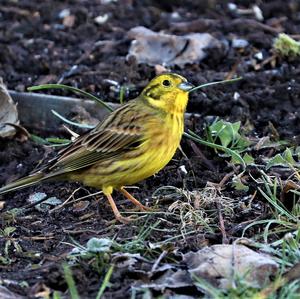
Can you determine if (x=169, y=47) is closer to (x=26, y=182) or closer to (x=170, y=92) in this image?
(x=170, y=92)

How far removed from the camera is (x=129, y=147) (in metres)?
5.77

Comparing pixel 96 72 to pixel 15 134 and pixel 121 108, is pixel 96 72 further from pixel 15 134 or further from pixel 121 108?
pixel 121 108

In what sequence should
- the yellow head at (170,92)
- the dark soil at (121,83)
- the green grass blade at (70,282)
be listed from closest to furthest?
the green grass blade at (70,282) → the dark soil at (121,83) → the yellow head at (170,92)

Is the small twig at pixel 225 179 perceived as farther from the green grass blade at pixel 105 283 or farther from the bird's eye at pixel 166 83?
the green grass blade at pixel 105 283

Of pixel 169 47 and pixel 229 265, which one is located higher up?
pixel 229 265

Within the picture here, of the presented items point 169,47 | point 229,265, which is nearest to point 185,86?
point 229,265

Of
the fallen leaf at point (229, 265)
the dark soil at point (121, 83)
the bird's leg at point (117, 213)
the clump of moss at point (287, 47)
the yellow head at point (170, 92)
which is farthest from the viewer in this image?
the clump of moss at point (287, 47)

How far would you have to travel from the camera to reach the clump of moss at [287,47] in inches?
310

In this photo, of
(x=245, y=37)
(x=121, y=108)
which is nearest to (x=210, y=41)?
(x=245, y=37)

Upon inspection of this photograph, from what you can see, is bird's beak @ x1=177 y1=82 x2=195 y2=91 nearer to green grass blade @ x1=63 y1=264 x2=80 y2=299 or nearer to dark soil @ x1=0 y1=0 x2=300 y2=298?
dark soil @ x1=0 y1=0 x2=300 y2=298

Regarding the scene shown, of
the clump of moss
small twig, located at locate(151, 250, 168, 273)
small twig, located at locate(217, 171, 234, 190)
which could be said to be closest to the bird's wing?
small twig, located at locate(217, 171, 234, 190)

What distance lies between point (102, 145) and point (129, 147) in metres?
0.20

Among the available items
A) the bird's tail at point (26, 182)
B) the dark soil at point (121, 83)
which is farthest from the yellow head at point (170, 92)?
the bird's tail at point (26, 182)

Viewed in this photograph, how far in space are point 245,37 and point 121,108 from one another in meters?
2.66
